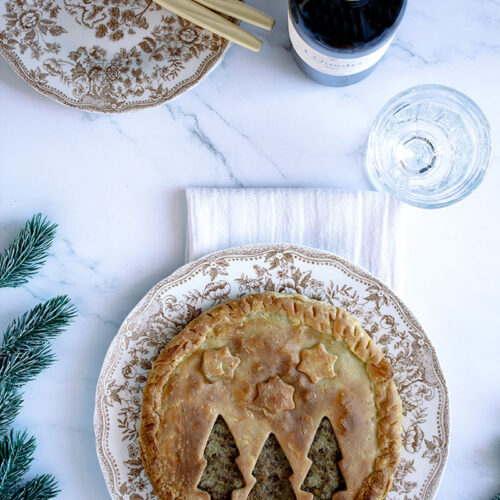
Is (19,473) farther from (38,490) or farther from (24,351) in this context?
(24,351)

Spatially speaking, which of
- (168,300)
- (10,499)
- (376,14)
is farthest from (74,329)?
(376,14)

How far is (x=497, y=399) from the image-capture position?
119 centimetres

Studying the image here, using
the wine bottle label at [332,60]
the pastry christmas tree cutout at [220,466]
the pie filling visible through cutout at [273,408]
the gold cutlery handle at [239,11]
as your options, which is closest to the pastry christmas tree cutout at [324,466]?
the pie filling visible through cutout at [273,408]

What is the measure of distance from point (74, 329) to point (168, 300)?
8.7 inches

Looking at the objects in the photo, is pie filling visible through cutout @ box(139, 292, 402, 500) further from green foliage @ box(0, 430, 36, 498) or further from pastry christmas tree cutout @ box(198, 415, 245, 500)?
green foliage @ box(0, 430, 36, 498)

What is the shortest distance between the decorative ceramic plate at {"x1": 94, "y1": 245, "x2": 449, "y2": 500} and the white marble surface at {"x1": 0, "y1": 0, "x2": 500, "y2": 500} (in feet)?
0.27

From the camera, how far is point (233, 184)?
3.94ft

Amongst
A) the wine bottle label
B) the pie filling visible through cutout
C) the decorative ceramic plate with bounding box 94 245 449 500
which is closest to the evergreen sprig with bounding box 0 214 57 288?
the decorative ceramic plate with bounding box 94 245 449 500

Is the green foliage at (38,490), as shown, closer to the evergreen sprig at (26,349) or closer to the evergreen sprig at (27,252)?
the evergreen sprig at (26,349)

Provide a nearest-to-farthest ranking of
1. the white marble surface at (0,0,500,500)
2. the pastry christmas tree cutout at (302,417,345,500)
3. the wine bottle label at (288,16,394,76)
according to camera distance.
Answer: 1. the wine bottle label at (288,16,394,76)
2. the pastry christmas tree cutout at (302,417,345,500)
3. the white marble surface at (0,0,500,500)

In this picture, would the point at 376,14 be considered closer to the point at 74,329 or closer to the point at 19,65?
the point at 19,65

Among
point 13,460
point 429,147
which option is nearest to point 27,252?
point 13,460

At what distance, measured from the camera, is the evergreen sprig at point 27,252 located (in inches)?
44.1

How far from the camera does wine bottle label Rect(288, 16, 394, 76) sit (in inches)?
38.3
